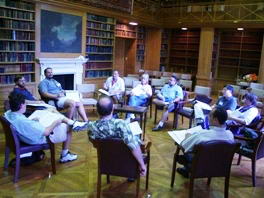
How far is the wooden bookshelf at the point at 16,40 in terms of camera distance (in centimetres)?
617

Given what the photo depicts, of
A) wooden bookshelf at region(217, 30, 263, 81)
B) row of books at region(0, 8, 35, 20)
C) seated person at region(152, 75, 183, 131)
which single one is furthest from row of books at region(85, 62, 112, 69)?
wooden bookshelf at region(217, 30, 263, 81)

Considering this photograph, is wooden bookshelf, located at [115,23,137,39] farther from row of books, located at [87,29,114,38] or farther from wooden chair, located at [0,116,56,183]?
wooden chair, located at [0,116,56,183]

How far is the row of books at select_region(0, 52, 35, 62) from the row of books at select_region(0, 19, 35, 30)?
2.04 ft

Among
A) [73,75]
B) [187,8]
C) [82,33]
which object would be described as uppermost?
[187,8]

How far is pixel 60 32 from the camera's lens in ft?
24.0

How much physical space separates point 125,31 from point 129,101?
500cm

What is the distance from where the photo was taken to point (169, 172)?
3684mm

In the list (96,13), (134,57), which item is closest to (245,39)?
(134,57)

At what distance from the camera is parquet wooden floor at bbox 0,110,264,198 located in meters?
3.06

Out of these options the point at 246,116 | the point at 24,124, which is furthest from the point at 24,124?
the point at 246,116

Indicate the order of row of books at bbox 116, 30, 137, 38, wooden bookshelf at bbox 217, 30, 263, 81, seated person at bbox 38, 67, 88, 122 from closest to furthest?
seated person at bbox 38, 67, 88, 122, row of books at bbox 116, 30, 137, 38, wooden bookshelf at bbox 217, 30, 263, 81

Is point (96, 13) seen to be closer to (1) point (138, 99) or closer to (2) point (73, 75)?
(2) point (73, 75)

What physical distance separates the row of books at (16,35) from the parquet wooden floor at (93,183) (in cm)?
322

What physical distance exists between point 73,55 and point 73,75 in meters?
0.58
